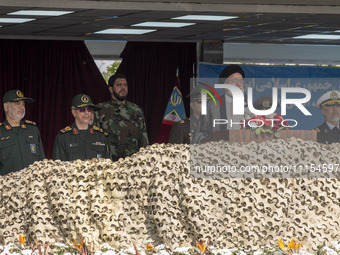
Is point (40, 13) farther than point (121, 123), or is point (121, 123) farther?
point (121, 123)

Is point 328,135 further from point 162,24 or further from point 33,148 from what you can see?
point 162,24

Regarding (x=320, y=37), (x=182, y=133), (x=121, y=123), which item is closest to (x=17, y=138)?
(x=182, y=133)

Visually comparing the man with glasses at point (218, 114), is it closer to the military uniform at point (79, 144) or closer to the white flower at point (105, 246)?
the military uniform at point (79, 144)

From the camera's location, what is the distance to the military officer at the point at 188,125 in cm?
630

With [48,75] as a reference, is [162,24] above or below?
above

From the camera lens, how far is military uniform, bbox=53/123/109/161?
6254 mm

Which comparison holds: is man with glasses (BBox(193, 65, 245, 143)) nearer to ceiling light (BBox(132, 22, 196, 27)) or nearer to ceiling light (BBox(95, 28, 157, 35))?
ceiling light (BBox(132, 22, 196, 27))

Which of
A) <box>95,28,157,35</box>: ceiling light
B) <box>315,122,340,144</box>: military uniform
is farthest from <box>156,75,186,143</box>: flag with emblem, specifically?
<box>315,122,340,144</box>: military uniform

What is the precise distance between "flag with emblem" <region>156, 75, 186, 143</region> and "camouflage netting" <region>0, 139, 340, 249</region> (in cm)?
600

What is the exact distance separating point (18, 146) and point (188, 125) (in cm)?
154

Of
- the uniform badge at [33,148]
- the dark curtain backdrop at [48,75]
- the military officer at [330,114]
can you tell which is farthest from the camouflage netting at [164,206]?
the dark curtain backdrop at [48,75]

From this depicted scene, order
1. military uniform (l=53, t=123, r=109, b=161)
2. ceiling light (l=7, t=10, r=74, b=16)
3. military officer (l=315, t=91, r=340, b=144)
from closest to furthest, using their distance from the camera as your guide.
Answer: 1. military officer (l=315, t=91, r=340, b=144)
2. military uniform (l=53, t=123, r=109, b=161)
3. ceiling light (l=7, t=10, r=74, b=16)

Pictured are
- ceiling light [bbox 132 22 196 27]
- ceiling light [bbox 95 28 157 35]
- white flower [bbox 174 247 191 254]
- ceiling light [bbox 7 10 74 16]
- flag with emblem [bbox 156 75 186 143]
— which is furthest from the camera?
flag with emblem [bbox 156 75 186 143]

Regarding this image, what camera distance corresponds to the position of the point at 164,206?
3.57 metres
